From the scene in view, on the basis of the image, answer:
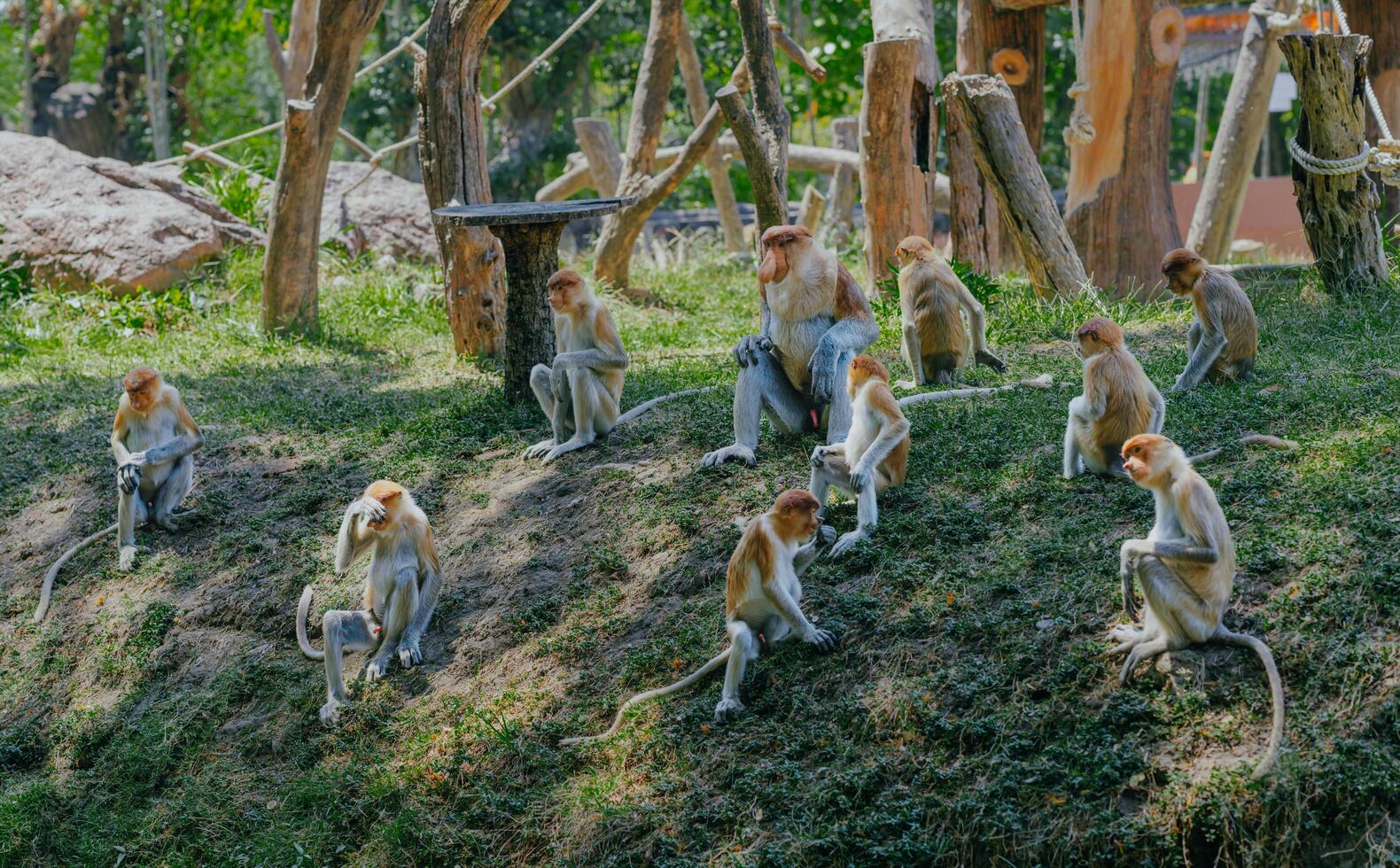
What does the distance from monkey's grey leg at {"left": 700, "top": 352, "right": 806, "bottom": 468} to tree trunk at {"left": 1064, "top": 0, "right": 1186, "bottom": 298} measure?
15.6ft

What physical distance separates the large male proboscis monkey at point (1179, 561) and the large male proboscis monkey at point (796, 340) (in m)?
2.57

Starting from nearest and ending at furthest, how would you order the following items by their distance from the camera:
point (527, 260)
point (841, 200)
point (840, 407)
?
point (840, 407) → point (527, 260) → point (841, 200)

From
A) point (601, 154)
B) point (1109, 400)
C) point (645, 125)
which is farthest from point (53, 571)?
point (601, 154)

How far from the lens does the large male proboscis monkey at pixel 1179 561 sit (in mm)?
4812

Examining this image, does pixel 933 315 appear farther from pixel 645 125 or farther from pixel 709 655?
pixel 645 125

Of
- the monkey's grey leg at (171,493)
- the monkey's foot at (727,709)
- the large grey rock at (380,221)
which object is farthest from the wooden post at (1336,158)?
the large grey rock at (380,221)

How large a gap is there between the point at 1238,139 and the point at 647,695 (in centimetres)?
977

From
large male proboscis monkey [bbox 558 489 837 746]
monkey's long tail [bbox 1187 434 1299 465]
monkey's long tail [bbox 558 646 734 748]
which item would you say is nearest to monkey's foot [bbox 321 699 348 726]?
monkey's long tail [bbox 558 646 734 748]

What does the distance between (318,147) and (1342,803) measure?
32.9 ft

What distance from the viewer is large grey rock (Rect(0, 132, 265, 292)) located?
543 inches

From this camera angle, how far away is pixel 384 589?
6.75m

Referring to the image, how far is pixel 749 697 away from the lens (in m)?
5.73

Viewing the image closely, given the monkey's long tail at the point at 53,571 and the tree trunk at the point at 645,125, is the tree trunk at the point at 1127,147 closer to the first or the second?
the tree trunk at the point at 645,125

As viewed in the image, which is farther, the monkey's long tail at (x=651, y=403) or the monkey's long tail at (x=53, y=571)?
the monkey's long tail at (x=651, y=403)
